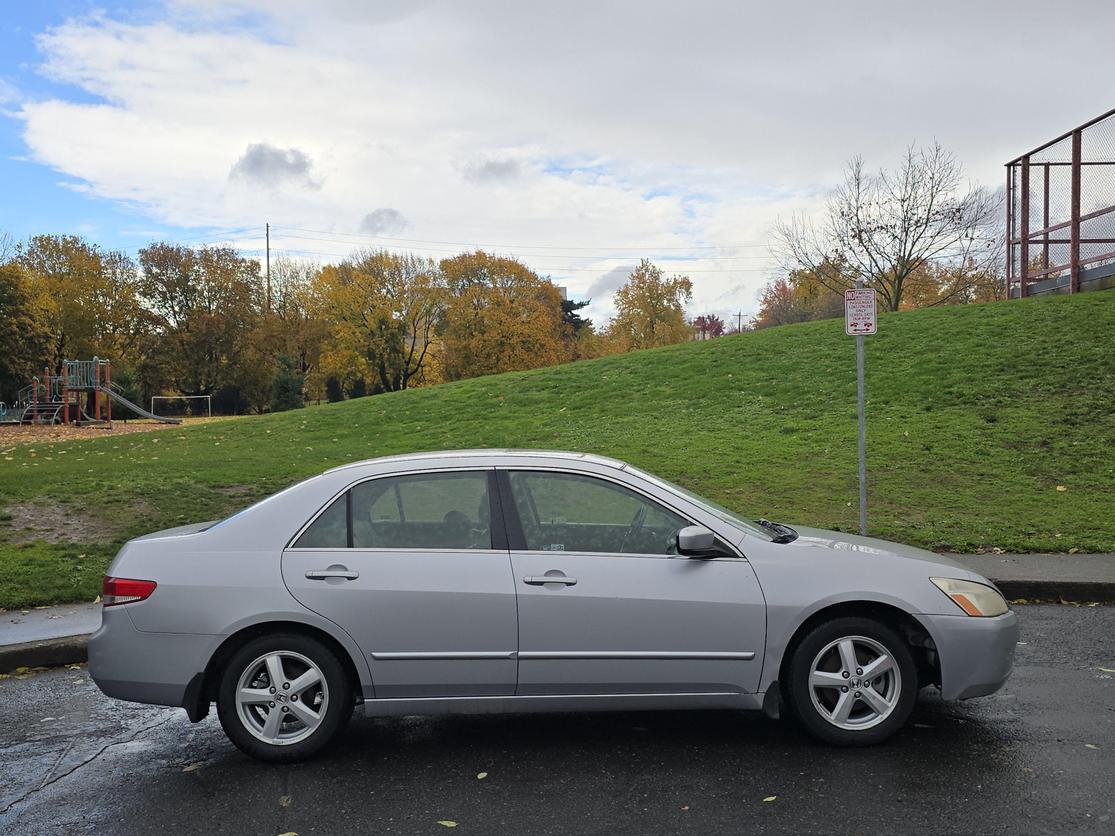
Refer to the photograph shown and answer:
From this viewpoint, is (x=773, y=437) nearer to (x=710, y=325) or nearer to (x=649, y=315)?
(x=649, y=315)

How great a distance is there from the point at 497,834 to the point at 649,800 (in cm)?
71

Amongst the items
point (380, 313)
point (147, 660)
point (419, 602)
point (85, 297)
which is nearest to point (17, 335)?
point (85, 297)

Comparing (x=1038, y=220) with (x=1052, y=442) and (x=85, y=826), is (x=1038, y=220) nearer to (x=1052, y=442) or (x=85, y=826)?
(x=1052, y=442)

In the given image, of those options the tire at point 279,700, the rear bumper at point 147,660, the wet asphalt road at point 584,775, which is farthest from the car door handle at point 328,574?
the wet asphalt road at point 584,775

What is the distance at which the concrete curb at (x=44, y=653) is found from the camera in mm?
6523

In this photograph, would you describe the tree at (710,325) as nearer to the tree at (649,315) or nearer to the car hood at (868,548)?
the tree at (649,315)

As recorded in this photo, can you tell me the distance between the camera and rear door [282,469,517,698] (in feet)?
15.1

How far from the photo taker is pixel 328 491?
16.0ft

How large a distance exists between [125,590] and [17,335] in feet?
153

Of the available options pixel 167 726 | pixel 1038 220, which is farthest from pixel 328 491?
pixel 1038 220

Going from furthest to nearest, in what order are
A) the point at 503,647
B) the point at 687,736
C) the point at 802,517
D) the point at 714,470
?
1. the point at 714,470
2. the point at 802,517
3. the point at 687,736
4. the point at 503,647

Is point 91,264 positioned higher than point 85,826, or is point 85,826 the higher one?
point 91,264

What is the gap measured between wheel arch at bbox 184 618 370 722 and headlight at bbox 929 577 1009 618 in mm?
2898

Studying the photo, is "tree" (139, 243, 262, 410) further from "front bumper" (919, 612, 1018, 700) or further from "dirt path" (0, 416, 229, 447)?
"front bumper" (919, 612, 1018, 700)
